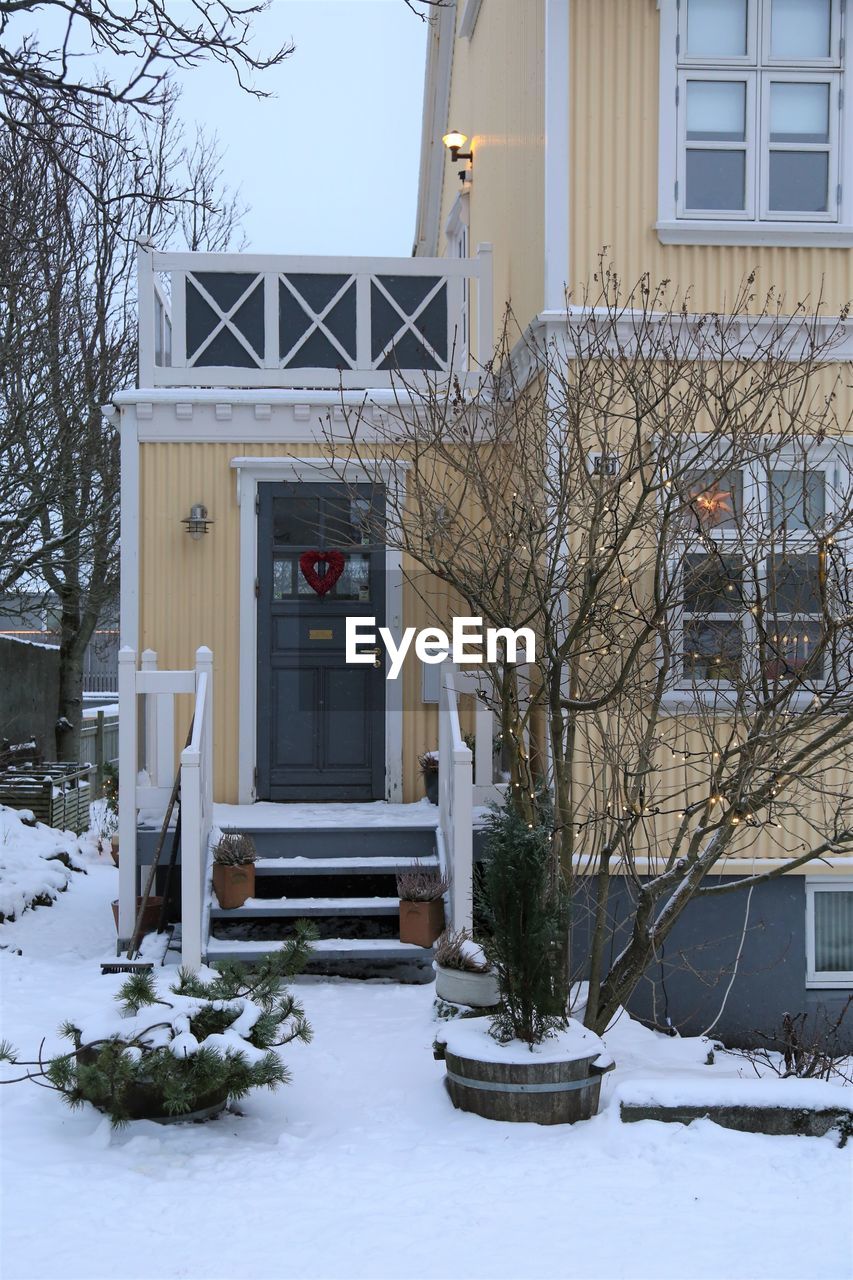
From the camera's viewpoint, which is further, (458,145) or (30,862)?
(458,145)

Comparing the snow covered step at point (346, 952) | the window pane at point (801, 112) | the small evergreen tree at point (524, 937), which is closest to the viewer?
the small evergreen tree at point (524, 937)

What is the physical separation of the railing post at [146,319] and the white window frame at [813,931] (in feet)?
18.4

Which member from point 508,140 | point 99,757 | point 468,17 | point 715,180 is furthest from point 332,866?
point 99,757

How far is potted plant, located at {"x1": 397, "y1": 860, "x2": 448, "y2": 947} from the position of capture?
7805 mm

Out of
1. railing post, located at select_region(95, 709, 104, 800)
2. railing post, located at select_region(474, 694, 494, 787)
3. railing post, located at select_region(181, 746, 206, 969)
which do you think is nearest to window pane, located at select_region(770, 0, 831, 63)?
railing post, located at select_region(474, 694, 494, 787)

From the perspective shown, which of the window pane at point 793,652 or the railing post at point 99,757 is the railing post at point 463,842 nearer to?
the window pane at point 793,652

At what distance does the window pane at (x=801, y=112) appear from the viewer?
824cm

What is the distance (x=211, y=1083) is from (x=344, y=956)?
2.59 metres

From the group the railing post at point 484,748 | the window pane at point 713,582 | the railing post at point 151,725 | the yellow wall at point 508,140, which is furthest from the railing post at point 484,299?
the railing post at point 151,725

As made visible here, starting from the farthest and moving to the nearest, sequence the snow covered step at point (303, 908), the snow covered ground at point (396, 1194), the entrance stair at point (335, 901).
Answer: the snow covered step at point (303, 908)
the entrance stair at point (335, 901)
the snow covered ground at point (396, 1194)

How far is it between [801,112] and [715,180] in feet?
2.42


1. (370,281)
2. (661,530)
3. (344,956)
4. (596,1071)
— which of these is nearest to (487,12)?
(370,281)

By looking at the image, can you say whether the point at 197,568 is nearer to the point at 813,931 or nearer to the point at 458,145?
the point at 813,931

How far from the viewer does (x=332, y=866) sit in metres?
8.30
